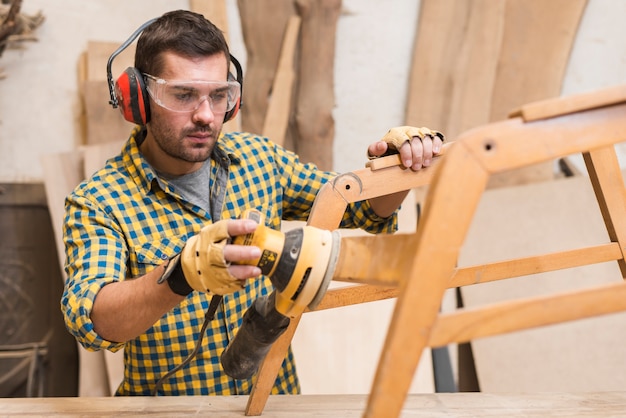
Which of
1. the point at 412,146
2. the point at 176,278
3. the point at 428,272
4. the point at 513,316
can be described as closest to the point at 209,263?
the point at 176,278

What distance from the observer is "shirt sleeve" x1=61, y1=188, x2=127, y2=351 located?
1.29m

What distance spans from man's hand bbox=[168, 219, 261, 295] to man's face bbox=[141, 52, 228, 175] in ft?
1.93

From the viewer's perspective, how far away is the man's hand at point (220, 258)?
39.3 inches

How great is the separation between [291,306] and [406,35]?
91.9 inches

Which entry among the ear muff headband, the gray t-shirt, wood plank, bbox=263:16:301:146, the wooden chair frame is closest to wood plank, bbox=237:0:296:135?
wood plank, bbox=263:16:301:146

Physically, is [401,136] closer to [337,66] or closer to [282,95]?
[282,95]

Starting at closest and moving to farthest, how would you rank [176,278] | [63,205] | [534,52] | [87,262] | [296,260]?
[296,260], [176,278], [87,262], [63,205], [534,52]

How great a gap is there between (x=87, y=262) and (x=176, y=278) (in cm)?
35

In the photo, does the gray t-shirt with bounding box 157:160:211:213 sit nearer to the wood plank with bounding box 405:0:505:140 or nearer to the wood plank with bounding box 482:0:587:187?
the wood plank with bounding box 405:0:505:140

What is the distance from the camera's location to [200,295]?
1654 millimetres

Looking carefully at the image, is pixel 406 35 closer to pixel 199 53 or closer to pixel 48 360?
pixel 199 53

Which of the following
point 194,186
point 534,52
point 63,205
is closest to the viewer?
point 194,186

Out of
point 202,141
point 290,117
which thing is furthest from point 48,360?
point 202,141

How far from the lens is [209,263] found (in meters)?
1.03
